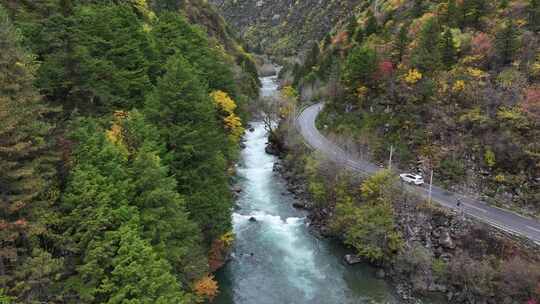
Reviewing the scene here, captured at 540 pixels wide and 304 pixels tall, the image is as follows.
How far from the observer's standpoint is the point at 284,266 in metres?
36.8

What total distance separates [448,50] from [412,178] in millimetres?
18526

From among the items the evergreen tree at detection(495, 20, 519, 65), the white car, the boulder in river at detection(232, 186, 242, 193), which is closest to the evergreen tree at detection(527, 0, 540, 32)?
the evergreen tree at detection(495, 20, 519, 65)

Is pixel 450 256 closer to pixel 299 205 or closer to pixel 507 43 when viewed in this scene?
pixel 299 205

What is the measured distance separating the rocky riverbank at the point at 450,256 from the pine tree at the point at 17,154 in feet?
90.4

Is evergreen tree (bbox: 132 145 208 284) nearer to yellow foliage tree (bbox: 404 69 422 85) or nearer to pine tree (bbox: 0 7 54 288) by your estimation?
pine tree (bbox: 0 7 54 288)

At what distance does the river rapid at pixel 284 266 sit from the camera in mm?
32719

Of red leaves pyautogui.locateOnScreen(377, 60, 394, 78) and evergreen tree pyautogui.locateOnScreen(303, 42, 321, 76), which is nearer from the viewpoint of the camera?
red leaves pyautogui.locateOnScreen(377, 60, 394, 78)

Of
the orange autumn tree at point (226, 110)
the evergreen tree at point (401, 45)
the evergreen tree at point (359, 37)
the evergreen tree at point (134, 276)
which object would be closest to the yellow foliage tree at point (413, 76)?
the evergreen tree at point (401, 45)

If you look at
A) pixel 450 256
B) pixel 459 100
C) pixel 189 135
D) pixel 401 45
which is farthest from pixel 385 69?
pixel 189 135

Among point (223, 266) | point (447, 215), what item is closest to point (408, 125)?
point (447, 215)

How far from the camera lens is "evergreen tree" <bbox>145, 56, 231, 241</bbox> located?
2909 cm

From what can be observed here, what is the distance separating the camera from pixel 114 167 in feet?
72.7

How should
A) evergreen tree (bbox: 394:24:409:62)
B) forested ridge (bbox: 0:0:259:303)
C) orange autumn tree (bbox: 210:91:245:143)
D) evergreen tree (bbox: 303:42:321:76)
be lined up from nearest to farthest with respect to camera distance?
forested ridge (bbox: 0:0:259:303)
orange autumn tree (bbox: 210:91:245:143)
evergreen tree (bbox: 394:24:409:62)
evergreen tree (bbox: 303:42:321:76)

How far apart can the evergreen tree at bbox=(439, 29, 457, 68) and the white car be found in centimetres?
1679
